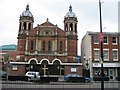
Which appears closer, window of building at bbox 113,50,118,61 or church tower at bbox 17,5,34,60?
window of building at bbox 113,50,118,61

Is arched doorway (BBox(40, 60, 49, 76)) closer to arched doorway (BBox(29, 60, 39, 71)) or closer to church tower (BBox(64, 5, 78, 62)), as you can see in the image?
arched doorway (BBox(29, 60, 39, 71))

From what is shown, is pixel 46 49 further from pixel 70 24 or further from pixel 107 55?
pixel 107 55

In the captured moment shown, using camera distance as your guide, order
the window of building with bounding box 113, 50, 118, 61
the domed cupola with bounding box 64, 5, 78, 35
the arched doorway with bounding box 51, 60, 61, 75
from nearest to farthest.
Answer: the window of building with bounding box 113, 50, 118, 61 → the arched doorway with bounding box 51, 60, 61, 75 → the domed cupola with bounding box 64, 5, 78, 35

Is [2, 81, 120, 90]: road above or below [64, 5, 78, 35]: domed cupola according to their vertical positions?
below

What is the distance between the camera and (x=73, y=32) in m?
54.9

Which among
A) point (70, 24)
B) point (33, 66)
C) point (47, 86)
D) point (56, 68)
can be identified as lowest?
point (47, 86)

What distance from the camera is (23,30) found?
181 feet

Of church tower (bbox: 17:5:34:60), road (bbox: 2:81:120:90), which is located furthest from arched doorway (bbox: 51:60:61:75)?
road (bbox: 2:81:120:90)

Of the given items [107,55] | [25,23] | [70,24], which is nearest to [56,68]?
[107,55]

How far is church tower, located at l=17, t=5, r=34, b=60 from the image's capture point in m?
52.9

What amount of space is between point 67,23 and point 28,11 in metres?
11.2

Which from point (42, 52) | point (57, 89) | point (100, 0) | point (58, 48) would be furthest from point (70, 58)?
point (100, 0)

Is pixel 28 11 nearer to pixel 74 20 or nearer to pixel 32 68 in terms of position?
pixel 74 20

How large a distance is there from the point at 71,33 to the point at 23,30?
491 inches
